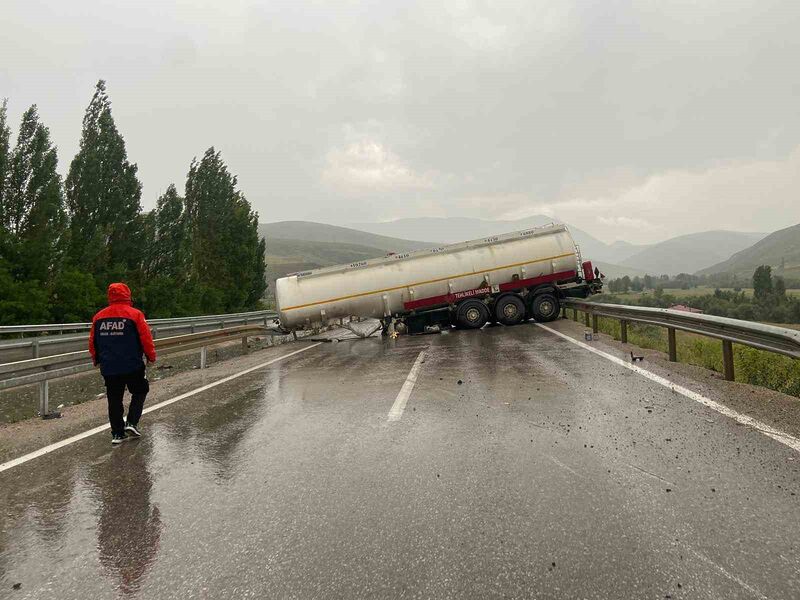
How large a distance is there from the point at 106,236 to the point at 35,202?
3688 mm

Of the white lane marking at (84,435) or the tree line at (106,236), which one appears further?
the tree line at (106,236)

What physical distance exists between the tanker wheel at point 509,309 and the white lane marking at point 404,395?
8660 mm

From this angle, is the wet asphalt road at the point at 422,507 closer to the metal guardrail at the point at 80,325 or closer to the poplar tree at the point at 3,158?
the metal guardrail at the point at 80,325

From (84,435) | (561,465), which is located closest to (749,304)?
(561,465)

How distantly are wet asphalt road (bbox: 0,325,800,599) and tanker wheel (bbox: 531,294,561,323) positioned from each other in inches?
486

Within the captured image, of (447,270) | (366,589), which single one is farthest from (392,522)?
(447,270)

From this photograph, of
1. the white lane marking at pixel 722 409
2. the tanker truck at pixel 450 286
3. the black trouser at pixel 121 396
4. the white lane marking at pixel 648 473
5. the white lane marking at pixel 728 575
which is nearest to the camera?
the white lane marking at pixel 728 575

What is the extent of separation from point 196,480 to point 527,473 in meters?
2.76

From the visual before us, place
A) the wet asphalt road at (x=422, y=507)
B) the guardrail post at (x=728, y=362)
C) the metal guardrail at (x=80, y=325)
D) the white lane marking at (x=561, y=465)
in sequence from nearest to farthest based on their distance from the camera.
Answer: the wet asphalt road at (x=422, y=507) < the white lane marking at (x=561, y=465) < the guardrail post at (x=728, y=362) < the metal guardrail at (x=80, y=325)

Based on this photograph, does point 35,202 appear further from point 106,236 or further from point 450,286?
point 450,286

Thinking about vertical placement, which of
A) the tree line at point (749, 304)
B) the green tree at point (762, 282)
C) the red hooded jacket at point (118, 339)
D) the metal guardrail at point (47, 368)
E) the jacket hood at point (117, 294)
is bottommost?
the tree line at point (749, 304)

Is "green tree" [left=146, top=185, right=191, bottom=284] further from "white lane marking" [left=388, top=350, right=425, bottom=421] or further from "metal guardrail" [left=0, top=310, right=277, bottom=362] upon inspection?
"white lane marking" [left=388, top=350, right=425, bottom=421]

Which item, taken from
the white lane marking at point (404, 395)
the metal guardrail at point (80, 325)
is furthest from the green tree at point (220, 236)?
the white lane marking at point (404, 395)

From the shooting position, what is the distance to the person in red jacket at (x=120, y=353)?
526 cm
